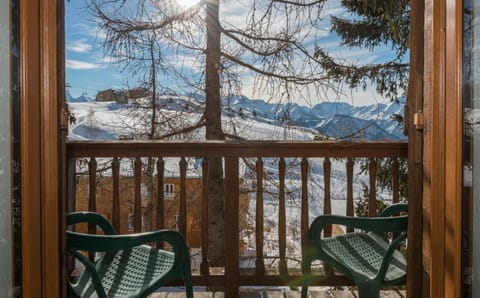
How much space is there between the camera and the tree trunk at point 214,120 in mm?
5133

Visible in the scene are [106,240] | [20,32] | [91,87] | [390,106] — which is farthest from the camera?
[390,106]

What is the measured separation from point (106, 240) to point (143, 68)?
3565 mm

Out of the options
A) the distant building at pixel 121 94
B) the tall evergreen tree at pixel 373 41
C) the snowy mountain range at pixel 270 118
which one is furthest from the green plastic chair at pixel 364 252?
the distant building at pixel 121 94

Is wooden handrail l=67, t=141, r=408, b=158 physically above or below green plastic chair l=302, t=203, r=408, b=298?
above

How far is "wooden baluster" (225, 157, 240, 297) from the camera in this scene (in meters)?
2.86

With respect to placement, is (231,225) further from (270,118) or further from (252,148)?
(270,118)

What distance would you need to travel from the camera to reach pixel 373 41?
5.13 meters

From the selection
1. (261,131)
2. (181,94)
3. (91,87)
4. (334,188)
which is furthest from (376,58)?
(91,87)

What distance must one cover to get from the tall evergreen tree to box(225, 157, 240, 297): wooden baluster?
2.61m

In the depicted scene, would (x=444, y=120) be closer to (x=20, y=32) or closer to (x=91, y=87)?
(x=20, y=32)

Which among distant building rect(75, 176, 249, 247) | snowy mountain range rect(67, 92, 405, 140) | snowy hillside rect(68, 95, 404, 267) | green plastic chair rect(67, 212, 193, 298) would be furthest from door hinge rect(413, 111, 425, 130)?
snowy mountain range rect(67, 92, 405, 140)

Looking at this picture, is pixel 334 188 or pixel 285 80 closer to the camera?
pixel 334 188

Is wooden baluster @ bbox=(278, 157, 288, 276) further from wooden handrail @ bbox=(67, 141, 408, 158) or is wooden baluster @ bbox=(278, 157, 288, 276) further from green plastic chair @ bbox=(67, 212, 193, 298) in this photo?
green plastic chair @ bbox=(67, 212, 193, 298)

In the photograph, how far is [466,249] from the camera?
1290 mm
